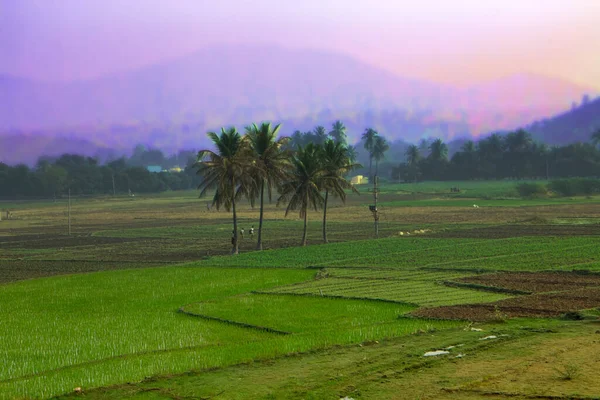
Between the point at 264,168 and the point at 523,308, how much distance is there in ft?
102

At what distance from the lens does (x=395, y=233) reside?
59.8 metres

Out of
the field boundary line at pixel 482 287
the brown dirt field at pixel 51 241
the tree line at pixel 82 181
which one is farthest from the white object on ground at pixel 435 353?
the tree line at pixel 82 181

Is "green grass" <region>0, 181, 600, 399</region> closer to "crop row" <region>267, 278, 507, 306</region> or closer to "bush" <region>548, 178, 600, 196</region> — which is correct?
"crop row" <region>267, 278, 507, 306</region>

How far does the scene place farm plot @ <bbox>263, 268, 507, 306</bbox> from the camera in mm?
27109

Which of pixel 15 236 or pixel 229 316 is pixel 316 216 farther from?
pixel 229 316

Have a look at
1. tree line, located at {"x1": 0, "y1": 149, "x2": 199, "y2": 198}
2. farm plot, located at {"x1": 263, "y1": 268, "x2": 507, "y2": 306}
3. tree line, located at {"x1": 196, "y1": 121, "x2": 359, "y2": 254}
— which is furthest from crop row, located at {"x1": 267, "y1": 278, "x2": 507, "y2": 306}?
tree line, located at {"x1": 0, "y1": 149, "x2": 199, "y2": 198}

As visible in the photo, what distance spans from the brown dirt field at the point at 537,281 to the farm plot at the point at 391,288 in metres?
1.48

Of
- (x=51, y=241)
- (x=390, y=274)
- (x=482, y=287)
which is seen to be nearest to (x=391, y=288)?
(x=482, y=287)

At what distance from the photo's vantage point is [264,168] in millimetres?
52750

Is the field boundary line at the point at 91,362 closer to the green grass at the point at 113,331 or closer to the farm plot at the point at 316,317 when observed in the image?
the green grass at the point at 113,331

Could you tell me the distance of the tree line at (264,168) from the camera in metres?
51.2

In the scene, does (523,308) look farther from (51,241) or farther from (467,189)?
(467,189)

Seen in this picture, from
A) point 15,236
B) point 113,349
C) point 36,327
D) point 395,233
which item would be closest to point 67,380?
point 113,349

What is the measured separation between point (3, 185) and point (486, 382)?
14538 cm
